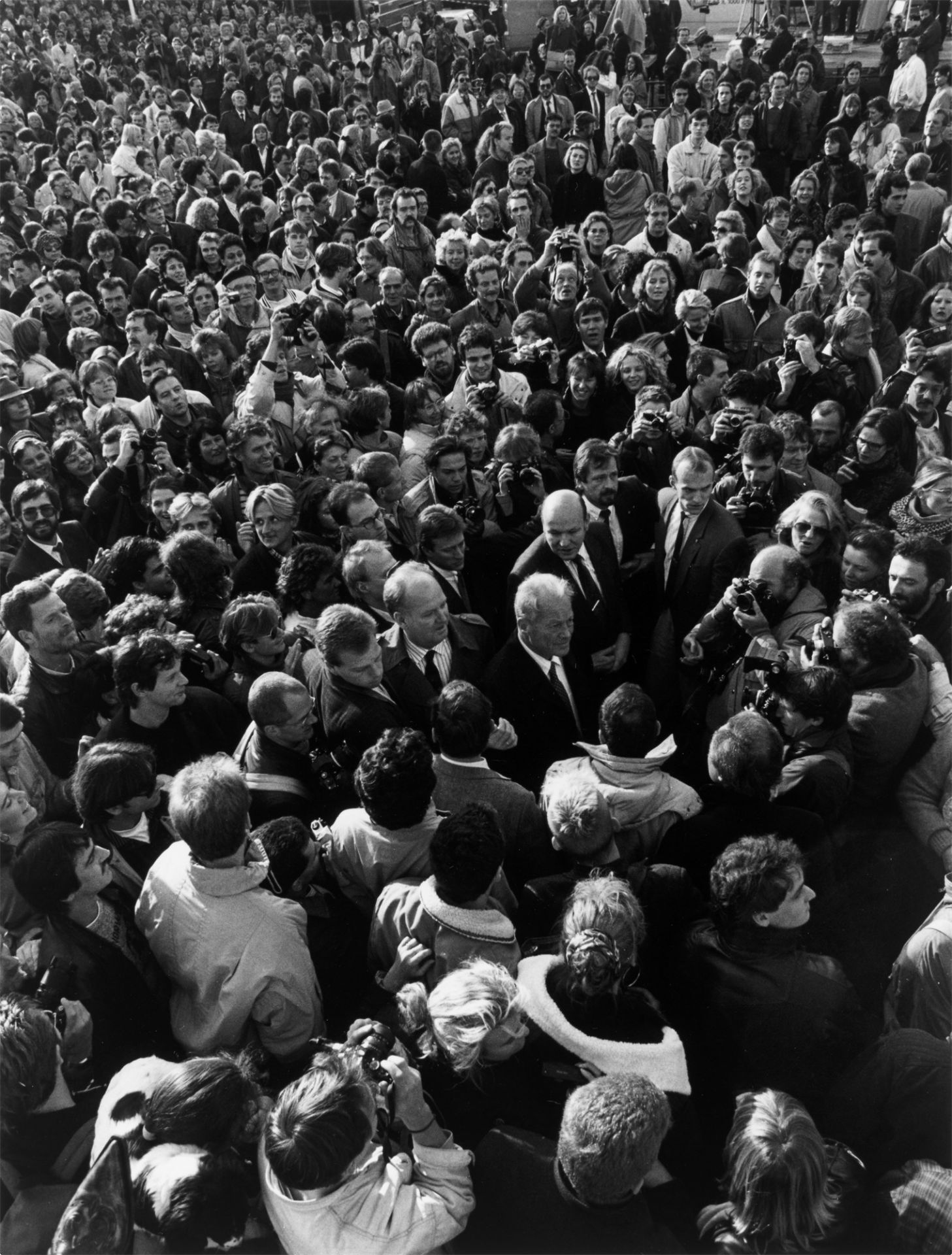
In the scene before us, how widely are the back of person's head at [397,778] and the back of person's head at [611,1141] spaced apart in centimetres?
93

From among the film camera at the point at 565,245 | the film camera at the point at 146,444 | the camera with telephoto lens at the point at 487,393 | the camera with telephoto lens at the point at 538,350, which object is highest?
the film camera at the point at 565,245

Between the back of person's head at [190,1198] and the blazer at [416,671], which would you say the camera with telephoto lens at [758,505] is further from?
the back of person's head at [190,1198]

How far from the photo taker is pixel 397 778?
2.45 m

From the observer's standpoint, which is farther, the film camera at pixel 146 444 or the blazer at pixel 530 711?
the film camera at pixel 146 444

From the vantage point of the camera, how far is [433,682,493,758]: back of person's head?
2.75 metres

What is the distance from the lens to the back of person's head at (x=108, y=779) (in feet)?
8.43

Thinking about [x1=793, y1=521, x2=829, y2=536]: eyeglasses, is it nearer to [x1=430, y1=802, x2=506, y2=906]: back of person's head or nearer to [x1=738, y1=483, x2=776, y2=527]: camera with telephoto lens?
[x1=738, y1=483, x2=776, y2=527]: camera with telephoto lens

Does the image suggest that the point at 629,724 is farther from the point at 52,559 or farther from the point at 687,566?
the point at 52,559

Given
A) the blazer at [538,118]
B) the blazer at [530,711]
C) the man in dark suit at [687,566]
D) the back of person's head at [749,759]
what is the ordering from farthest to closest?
1. the blazer at [538,118]
2. the man in dark suit at [687,566]
3. the blazer at [530,711]
4. the back of person's head at [749,759]

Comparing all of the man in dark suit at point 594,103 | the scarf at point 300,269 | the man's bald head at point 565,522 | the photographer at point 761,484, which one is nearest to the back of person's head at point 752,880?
the man's bald head at point 565,522

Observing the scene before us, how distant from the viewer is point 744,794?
2.58m

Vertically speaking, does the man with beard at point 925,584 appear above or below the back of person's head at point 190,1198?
above

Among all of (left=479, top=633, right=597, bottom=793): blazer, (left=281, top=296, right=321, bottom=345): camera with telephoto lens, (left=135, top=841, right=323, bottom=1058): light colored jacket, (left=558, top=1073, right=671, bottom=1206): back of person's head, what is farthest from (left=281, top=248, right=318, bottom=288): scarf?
(left=558, top=1073, right=671, bottom=1206): back of person's head

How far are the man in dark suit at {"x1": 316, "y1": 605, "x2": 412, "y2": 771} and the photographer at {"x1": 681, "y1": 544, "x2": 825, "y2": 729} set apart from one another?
119 centimetres
